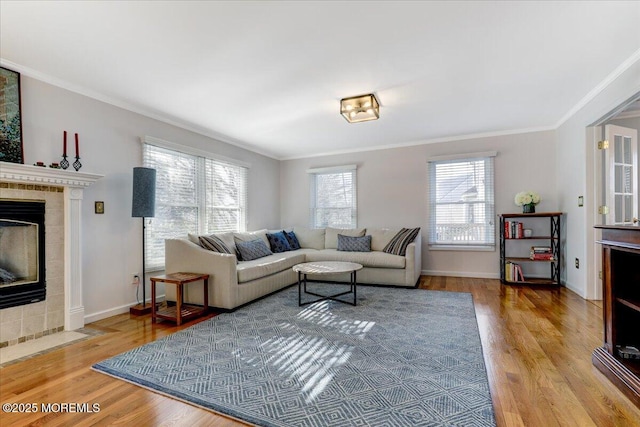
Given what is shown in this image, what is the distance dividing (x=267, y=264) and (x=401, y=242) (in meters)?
2.05

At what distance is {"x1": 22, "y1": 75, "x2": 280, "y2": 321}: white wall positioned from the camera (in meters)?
2.79

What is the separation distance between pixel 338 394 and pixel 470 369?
94cm

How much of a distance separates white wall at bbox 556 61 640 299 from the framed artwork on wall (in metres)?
5.47

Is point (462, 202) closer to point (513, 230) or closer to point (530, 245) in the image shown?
point (513, 230)

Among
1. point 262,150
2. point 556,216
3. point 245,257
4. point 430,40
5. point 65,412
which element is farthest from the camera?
point 262,150

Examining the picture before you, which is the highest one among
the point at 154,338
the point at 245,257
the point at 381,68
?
the point at 381,68

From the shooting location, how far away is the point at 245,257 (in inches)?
162

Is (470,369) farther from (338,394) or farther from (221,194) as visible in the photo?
(221,194)

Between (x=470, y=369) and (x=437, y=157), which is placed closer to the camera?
(x=470, y=369)

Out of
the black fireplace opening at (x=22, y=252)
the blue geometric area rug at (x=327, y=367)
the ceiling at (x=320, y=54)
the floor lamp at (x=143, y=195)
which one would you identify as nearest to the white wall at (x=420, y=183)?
the ceiling at (x=320, y=54)

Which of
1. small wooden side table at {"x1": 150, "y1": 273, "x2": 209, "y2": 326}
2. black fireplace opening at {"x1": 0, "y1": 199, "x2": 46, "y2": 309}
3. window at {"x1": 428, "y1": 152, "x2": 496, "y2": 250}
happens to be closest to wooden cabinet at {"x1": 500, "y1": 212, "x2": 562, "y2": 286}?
window at {"x1": 428, "y1": 152, "x2": 496, "y2": 250}

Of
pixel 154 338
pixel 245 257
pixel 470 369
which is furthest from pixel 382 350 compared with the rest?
pixel 245 257

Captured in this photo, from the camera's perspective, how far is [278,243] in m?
5.02

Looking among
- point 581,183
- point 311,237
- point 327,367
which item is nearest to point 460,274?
point 581,183
